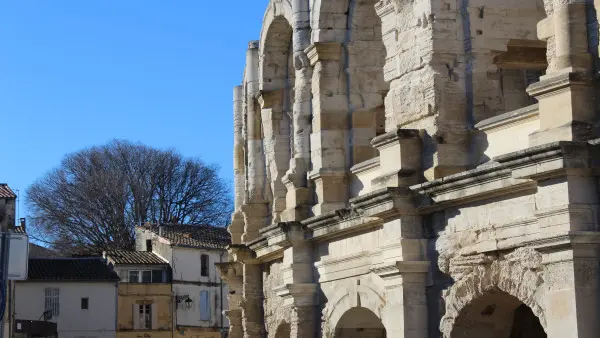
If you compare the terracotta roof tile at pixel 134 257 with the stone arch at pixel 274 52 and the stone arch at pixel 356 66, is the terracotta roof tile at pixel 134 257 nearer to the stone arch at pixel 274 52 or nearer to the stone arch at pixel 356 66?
the stone arch at pixel 274 52

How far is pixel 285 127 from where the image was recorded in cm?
2083

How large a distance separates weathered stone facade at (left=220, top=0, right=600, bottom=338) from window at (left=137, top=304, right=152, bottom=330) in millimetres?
28035

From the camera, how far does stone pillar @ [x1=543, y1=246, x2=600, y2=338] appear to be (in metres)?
11.9

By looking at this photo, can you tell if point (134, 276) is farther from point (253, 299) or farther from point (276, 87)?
point (276, 87)

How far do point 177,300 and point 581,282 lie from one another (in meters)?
38.6

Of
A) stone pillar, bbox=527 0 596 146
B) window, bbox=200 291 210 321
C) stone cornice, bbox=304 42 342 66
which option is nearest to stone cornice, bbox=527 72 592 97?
stone pillar, bbox=527 0 596 146

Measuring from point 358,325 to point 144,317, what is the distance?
107ft

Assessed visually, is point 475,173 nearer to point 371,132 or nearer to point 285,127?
point 371,132

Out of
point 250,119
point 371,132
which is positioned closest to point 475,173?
point 371,132

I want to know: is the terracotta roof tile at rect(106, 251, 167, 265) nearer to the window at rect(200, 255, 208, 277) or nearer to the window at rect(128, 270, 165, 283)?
the window at rect(128, 270, 165, 283)

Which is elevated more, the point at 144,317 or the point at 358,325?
the point at 144,317

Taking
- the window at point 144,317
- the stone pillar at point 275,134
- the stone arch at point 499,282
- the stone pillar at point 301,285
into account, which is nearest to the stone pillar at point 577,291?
the stone arch at point 499,282

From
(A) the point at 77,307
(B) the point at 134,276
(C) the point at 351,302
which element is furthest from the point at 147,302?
(C) the point at 351,302

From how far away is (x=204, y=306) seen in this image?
51.1 metres
